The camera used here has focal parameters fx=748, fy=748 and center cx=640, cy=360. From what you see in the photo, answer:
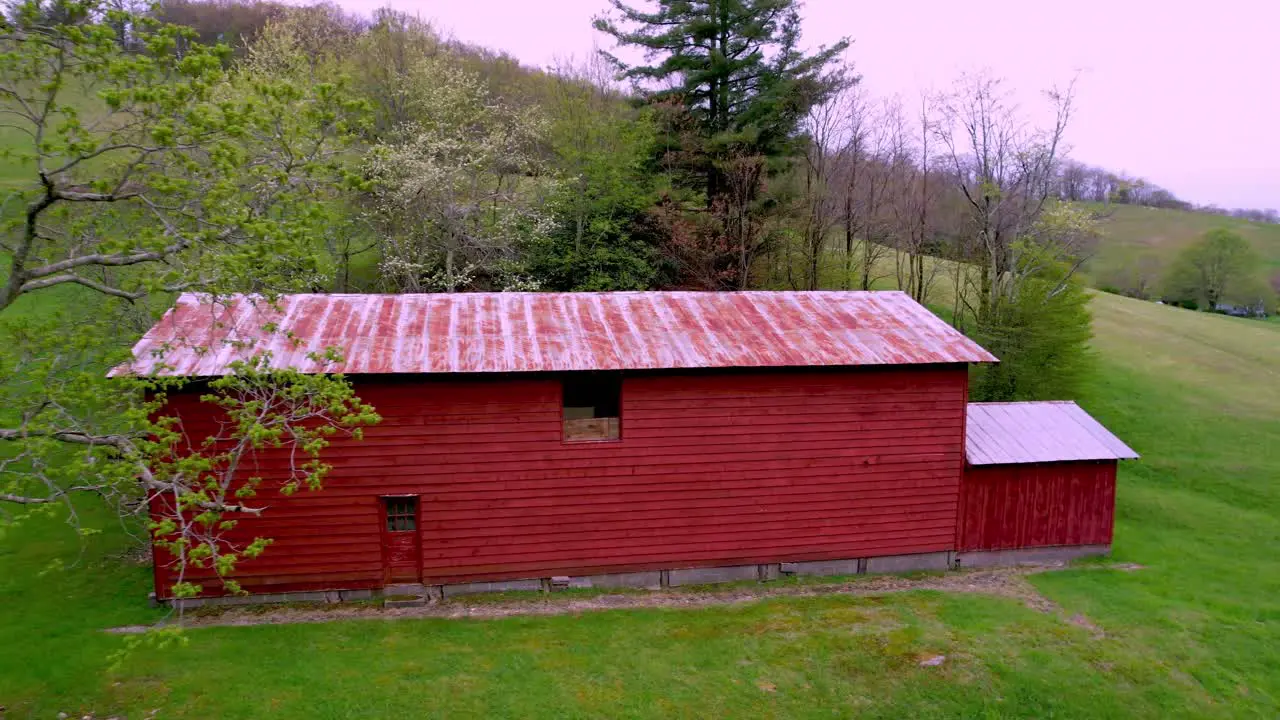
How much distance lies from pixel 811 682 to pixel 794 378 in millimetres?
5672

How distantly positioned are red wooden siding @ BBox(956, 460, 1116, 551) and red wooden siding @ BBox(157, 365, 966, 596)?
545 mm

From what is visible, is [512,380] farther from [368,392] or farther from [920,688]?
[920,688]

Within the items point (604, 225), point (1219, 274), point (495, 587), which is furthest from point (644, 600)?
point (1219, 274)

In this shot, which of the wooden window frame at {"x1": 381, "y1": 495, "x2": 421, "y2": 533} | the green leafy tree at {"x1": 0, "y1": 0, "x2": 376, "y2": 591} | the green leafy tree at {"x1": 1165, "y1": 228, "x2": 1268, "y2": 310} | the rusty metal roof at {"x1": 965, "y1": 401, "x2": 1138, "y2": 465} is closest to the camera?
the green leafy tree at {"x1": 0, "y1": 0, "x2": 376, "y2": 591}

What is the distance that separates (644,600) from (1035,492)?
28.8 ft

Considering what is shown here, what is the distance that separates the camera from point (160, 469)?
30.4 feet

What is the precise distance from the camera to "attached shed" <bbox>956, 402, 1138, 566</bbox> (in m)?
15.8

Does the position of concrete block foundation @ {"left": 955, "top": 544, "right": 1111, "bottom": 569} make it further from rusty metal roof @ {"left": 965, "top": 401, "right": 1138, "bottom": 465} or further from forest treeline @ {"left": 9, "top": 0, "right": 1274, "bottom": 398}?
forest treeline @ {"left": 9, "top": 0, "right": 1274, "bottom": 398}

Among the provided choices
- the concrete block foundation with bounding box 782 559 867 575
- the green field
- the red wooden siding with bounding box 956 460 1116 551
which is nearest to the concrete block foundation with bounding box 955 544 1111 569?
the red wooden siding with bounding box 956 460 1116 551

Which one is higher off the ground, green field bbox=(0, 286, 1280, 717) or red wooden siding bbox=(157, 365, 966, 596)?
red wooden siding bbox=(157, 365, 966, 596)

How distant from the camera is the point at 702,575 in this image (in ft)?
49.0

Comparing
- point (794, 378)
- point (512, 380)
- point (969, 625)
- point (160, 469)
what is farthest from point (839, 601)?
point (160, 469)

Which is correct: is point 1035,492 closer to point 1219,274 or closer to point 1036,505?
point 1036,505

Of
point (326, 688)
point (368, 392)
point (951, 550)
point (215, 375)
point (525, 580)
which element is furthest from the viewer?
point (951, 550)
